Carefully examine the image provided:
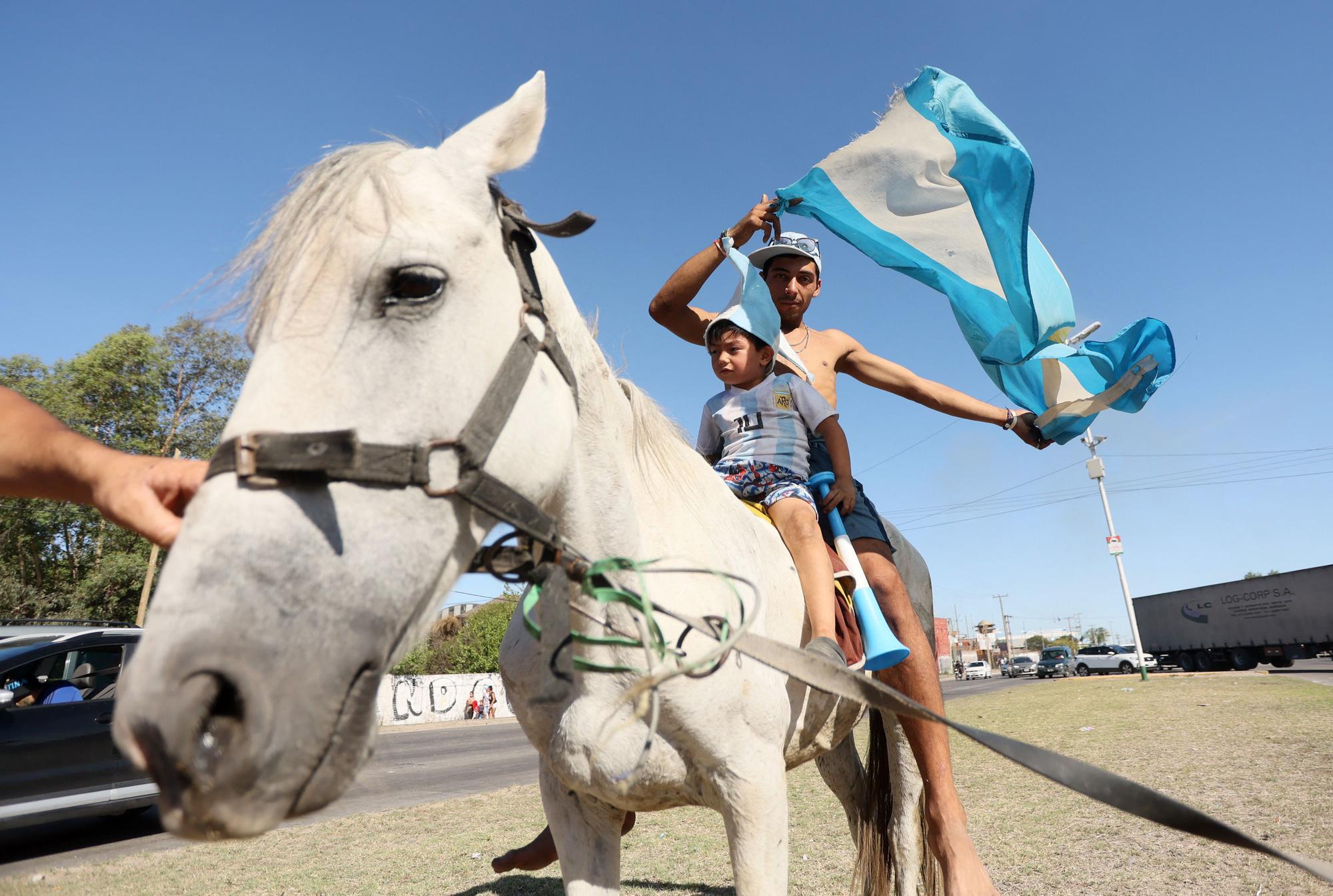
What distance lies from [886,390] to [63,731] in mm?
7685

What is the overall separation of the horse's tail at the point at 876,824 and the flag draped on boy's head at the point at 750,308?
189 cm

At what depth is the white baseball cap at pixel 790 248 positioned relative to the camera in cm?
322

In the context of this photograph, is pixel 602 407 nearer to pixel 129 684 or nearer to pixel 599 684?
pixel 599 684

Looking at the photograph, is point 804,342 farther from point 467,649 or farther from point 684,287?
point 467,649

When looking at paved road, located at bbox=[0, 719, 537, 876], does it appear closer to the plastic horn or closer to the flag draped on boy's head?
the plastic horn

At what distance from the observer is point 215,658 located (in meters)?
0.91

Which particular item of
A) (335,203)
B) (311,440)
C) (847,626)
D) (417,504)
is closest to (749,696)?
(847,626)

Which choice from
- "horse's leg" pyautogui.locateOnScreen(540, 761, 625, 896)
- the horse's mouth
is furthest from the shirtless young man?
the horse's mouth

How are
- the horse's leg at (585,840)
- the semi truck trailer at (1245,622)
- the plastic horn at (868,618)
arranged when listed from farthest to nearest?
the semi truck trailer at (1245,622) < the plastic horn at (868,618) < the horse's leg at (585,840)

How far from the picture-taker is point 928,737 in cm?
276

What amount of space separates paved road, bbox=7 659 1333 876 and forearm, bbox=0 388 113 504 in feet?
2.55

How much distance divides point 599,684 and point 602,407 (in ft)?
2.30

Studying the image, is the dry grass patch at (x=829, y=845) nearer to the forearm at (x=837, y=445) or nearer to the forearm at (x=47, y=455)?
the forearm at (x=837, y=445)

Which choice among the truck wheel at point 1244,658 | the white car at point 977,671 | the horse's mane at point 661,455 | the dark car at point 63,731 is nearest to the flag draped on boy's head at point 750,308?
the horse's mane at point 661,455
